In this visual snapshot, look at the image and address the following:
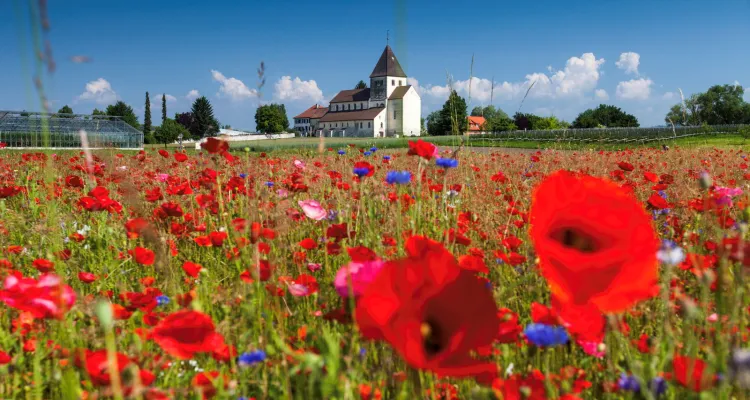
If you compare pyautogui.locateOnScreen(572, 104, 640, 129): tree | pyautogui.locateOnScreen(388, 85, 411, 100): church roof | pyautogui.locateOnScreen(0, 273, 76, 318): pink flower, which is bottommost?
pyautogui.locateOnScreen(0, 273, 76, 318): pink flower

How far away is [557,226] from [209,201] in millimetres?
1829

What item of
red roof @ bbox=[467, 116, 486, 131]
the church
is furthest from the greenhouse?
the church

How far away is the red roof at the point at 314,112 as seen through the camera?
93.7 meters

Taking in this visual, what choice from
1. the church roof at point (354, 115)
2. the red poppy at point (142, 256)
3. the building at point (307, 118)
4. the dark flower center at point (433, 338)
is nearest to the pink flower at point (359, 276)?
the dark flower center at point (433, 338)

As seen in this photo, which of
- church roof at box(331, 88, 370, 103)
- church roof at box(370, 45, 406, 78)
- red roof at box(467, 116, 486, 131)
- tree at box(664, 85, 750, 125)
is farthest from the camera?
church roof at box(331, 88, 370, 103)

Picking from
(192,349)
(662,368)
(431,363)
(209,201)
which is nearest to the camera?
(431,363)

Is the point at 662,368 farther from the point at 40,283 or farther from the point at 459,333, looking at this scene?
the point at 40,283

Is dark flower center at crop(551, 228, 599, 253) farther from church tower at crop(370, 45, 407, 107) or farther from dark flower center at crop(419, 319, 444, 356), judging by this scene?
church tower at crop(370, 45, 407, 107)

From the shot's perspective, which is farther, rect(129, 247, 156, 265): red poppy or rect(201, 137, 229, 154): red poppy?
rect(201, 137, 229, 154): red poppy

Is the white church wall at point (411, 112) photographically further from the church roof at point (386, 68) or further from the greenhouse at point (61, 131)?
the greenhouse at point (61, 131)

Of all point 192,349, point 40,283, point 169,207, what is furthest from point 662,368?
point 169,207

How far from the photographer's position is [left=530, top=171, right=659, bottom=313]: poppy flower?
57 centimetres

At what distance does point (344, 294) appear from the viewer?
788 millimetres

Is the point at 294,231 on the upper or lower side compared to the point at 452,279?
lower
